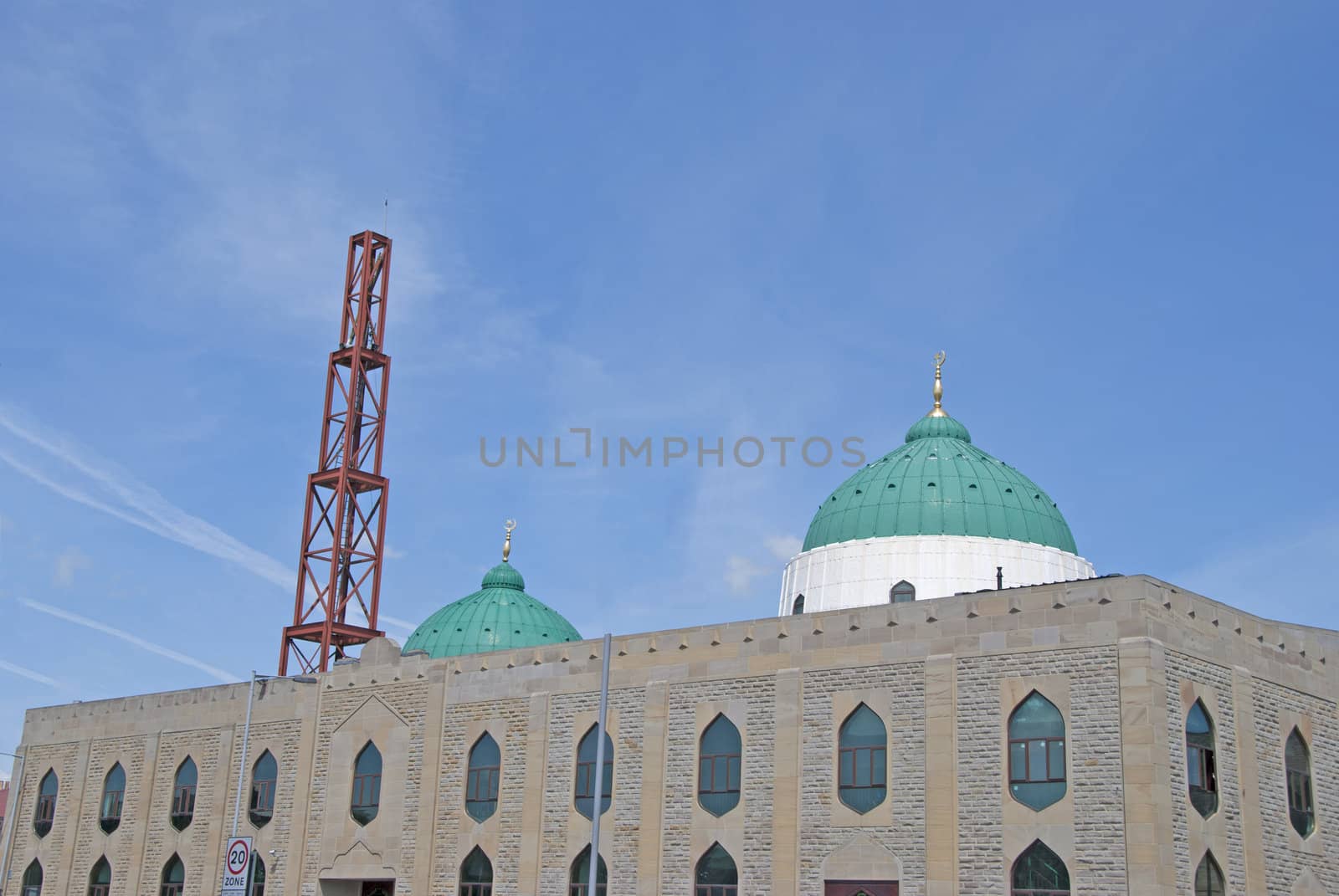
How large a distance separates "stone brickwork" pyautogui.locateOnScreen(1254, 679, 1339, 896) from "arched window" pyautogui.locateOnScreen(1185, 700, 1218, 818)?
170cm

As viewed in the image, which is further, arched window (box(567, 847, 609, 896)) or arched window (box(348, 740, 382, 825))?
arched window (box(348, 740, 382, 825))

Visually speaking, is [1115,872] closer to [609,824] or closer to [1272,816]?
[1272,816]

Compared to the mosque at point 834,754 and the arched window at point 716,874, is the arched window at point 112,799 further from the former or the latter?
the arched window at point 716,874

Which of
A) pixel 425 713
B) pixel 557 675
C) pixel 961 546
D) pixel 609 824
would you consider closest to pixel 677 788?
pixel 609 824

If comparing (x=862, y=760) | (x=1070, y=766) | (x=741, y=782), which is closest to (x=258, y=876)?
(x=741, y=782)

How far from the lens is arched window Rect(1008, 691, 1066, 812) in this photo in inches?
1144

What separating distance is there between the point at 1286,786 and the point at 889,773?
8.28 metres

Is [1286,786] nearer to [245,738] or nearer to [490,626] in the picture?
[245,738]

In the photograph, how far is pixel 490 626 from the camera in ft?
195

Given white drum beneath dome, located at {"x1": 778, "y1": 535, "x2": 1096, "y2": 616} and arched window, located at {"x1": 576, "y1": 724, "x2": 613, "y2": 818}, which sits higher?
white drum beneath dome, located at {"x1": 778, "y1": 535, "x2": 1096, "y2": 616}

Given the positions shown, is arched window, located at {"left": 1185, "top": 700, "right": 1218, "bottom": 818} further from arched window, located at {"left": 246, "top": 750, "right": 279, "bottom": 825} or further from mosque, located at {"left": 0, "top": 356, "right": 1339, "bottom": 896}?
arched window, located at {"left": 246, "top": 750, "right": 279, "bottom": 825}

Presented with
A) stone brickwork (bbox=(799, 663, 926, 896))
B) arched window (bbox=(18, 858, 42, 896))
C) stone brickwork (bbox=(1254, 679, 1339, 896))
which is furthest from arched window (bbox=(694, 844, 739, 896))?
arched window (bbox=(18, 858, 42, 896))

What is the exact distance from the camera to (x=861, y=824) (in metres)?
31.2

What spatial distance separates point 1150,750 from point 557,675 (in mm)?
15387
